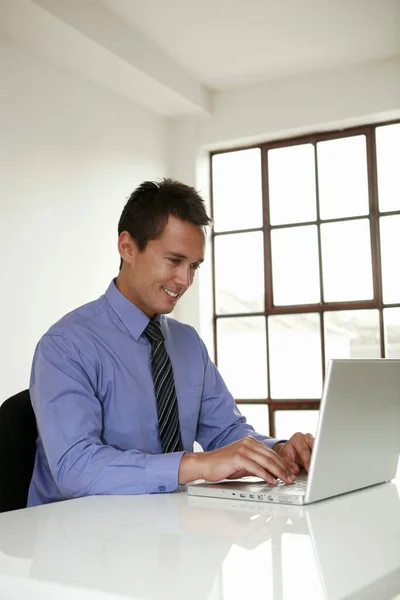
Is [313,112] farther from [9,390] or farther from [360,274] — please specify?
[9,390]

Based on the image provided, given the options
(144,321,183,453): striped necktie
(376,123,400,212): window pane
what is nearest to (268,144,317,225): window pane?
(376,123,400,212): window pane

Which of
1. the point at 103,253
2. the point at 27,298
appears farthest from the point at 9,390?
the point at 103,253

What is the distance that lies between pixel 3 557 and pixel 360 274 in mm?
3586

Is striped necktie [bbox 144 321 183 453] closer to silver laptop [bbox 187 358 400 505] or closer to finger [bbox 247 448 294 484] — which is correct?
silver laptop [bbox 187 358 400 505]

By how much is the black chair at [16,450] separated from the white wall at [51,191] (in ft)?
5.08

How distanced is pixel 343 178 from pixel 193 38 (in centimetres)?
125

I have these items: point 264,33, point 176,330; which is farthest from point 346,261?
point 176,330

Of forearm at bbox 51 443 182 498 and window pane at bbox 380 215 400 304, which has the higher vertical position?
window pane at bbox 380 215 400 304

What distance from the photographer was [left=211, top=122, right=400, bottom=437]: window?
166 inches

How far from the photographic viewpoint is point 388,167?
425 cm

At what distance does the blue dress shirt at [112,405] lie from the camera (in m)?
1.45

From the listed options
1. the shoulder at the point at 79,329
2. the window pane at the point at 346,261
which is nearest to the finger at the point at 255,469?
the shoulder at the point at 79,329

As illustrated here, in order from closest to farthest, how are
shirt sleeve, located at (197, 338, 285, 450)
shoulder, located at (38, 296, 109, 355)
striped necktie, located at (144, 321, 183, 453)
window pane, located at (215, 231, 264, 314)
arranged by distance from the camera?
shoulder, located at (38, 296, 109, 355) → striped necktie, located at (144, 321, 183, 453) → shirt sleeve, located at (197, 338, 285, 450) → window pane, located at (215, 231, 264, 314)

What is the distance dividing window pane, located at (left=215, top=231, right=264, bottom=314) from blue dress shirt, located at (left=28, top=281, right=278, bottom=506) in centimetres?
247
